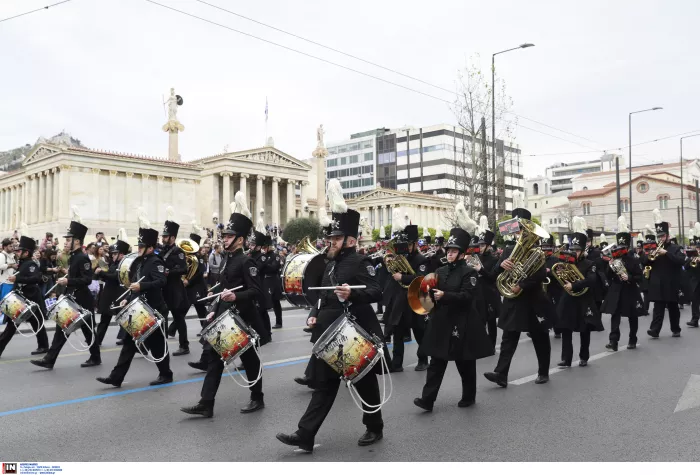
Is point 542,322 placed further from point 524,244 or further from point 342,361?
point 342,361

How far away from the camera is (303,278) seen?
6344 millimetres

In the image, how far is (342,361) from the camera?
543cm

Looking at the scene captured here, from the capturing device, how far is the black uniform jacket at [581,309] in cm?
974

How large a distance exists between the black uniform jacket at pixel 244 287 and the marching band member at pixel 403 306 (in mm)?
2850

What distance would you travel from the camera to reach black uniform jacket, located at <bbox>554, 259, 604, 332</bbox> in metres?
9.74

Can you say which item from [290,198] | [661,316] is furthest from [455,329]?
[290,198]

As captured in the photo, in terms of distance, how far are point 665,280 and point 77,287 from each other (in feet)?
34.1

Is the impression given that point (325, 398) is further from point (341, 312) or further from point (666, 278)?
point (666, 278)

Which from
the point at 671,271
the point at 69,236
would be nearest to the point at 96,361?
the point at 69,236

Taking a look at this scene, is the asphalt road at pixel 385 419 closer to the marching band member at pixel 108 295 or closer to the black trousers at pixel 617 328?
the marching band member at pixel 108 295

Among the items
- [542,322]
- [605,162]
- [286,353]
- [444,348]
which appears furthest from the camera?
[605,162]

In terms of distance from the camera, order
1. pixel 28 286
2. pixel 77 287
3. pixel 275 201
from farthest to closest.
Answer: pixel 275 201
pixel 28 286
pixel 77 287

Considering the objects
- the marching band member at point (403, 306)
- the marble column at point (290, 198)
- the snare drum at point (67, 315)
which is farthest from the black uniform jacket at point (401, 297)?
the marble column at point (290, 198)

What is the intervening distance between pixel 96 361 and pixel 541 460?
730 centimetres
